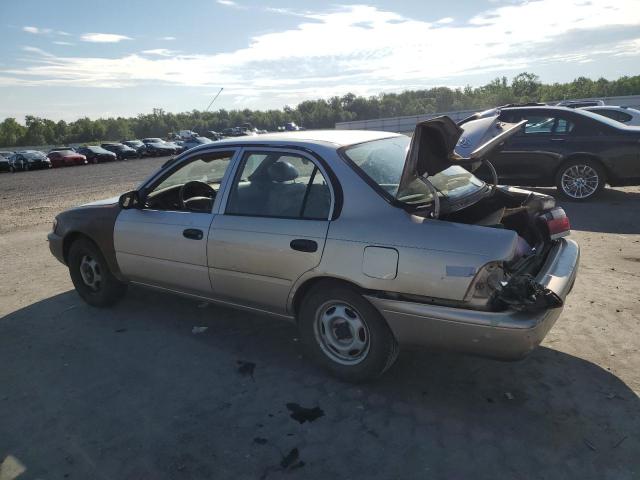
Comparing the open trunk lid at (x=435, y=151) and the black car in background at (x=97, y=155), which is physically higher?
the open trunk lid at (x=435, y=151)

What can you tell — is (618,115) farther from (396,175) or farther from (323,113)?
(323,113)

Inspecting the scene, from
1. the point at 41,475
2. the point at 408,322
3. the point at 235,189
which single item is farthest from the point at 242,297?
the point at 41,475

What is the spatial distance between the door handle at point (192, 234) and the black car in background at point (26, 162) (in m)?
36.7

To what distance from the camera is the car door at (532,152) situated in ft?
29.6

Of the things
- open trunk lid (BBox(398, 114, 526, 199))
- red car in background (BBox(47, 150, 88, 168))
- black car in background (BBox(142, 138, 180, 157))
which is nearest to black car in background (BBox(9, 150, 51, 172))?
red car in background (BBox(47, 150, 88, 168))

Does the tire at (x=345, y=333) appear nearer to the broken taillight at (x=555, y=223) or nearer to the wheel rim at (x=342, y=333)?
the wheel rim at (x=342, y=333)

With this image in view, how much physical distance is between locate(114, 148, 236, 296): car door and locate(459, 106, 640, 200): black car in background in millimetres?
5785

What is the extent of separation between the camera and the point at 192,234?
413cm

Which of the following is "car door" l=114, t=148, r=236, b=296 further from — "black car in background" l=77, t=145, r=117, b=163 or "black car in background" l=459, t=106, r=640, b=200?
"black car in background" l=77, t=145, r=117, b=163

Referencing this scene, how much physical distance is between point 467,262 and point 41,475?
2654 mm

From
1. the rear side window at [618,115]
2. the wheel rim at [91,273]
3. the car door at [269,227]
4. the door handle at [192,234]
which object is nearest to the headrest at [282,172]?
the car door at [269,227]

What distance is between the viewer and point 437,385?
352 cm

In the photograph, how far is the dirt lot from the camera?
2803 mm

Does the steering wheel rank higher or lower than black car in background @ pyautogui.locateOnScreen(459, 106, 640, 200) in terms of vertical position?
higher
